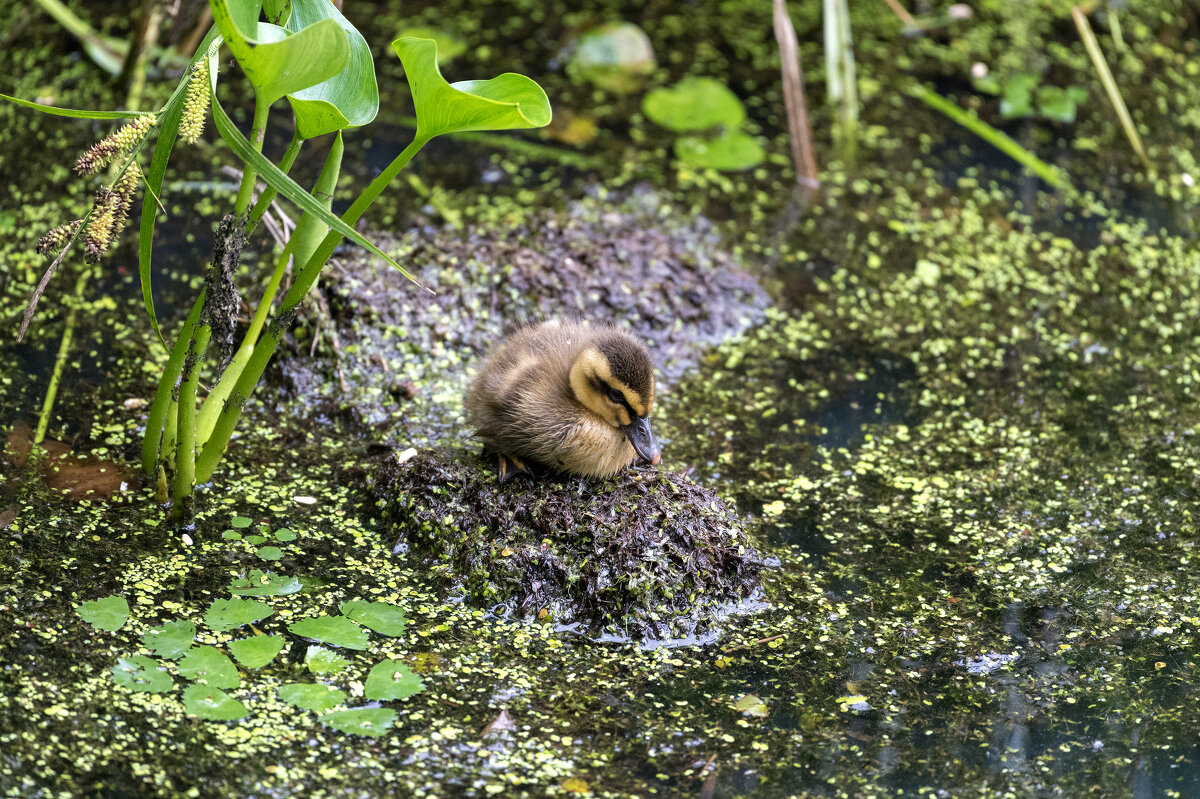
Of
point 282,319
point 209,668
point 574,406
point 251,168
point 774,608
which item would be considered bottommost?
point 774,608

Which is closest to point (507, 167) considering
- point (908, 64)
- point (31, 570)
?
point (908, 64)

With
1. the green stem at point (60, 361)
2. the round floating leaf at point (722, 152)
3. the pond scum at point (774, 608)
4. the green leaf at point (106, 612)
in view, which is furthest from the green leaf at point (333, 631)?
the round floating leaf at point (722, 152)

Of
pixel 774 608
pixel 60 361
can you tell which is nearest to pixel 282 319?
pixel 60 361

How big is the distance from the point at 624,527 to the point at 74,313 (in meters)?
2.30

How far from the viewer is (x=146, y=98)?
5266mm

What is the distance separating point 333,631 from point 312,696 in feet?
0.79

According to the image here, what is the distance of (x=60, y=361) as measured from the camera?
12.6ft

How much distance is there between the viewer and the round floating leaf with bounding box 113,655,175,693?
257 centimetres

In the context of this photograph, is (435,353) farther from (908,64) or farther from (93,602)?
(908,64)

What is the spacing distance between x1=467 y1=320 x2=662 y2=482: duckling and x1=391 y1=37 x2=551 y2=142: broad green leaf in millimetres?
764

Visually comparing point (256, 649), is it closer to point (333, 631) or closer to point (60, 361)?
point (333, 631)

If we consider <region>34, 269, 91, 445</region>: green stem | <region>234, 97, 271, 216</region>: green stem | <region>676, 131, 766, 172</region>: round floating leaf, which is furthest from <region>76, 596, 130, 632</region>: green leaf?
<region>676, 131, 766, 172</region>: round floating leaf

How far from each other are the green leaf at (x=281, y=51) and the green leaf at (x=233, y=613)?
126 centimetres

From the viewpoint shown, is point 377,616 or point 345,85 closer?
point 345,85
